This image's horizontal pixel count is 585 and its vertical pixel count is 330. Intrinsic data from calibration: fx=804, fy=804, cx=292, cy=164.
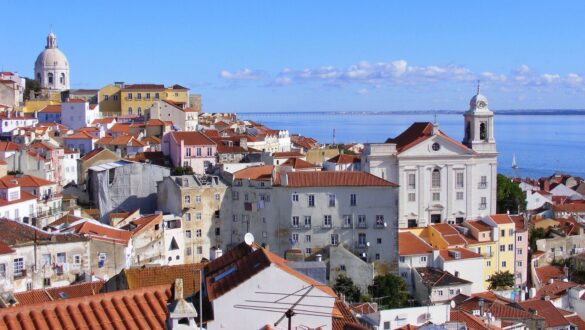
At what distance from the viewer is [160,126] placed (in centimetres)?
5097

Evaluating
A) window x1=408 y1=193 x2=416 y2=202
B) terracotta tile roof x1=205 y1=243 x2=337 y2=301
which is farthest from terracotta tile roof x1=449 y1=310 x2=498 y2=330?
window x1=408 y1=193 x2=416 y2=202

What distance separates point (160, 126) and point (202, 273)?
41.7 m

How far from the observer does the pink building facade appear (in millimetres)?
41250

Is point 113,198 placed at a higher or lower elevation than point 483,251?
higher

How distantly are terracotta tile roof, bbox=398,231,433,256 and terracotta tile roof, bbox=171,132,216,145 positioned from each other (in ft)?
41.6

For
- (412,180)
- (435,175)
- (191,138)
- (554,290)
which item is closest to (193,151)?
(191,138)

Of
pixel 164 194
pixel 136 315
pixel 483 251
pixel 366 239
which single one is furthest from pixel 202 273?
pixel 483 251

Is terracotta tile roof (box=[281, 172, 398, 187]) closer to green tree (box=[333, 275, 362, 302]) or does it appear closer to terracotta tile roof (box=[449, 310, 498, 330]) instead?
green tree (box=[333, 275, 362, 302])

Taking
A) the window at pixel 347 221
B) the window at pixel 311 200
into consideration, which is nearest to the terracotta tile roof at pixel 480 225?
the window at pixel 347 221

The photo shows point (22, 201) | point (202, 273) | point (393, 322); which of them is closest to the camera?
point (202, 273)

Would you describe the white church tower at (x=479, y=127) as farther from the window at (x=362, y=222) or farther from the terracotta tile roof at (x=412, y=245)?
the window at (x=362, y=222)

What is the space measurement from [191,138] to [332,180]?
1245cm

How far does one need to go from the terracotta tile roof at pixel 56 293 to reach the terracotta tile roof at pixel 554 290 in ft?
60.0

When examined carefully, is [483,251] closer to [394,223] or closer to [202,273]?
[394,223]
